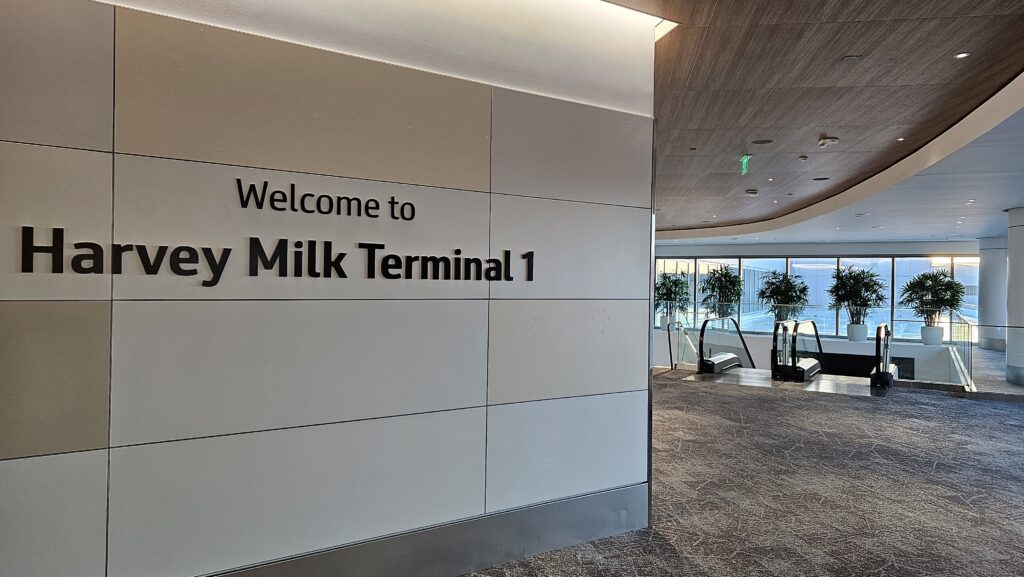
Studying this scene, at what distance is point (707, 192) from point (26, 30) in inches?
448

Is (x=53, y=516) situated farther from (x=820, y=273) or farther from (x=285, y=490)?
(x=820, y=273)

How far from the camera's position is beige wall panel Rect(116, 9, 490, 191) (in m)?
2.73

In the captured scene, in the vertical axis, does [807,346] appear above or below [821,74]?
below

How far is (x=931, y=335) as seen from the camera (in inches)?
416

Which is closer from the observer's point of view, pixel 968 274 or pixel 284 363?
pixel 284 363

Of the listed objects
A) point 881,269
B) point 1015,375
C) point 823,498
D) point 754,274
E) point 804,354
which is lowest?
point 823,498

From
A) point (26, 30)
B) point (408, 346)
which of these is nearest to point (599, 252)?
point (408, 346)

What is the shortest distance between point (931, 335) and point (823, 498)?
7.60 metres

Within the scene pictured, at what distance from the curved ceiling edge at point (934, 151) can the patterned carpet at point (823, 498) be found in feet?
10.4

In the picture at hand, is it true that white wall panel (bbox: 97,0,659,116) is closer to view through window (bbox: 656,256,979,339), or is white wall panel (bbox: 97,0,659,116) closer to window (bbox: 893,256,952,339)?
view through window (bbox: 656,256,979,339)

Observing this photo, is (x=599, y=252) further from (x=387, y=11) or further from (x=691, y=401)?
(x=691, y=401)

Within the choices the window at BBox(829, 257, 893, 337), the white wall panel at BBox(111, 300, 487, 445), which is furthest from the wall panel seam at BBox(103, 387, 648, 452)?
the window at BBox(829, 257, 893, 337)

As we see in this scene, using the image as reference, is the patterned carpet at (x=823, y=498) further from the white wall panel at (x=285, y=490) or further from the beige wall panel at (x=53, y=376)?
the beige wall panel at (x=53, y=376)

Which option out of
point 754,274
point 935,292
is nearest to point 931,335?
point 935,292
